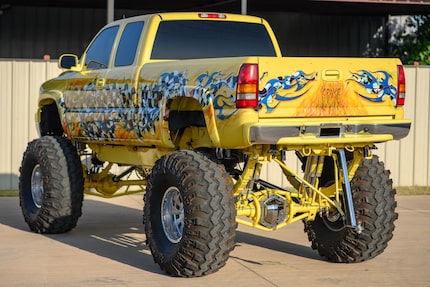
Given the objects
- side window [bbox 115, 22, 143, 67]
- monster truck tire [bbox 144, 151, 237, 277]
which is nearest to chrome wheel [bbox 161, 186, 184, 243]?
monster truck tire [bbox 144, 151, 237, 277]

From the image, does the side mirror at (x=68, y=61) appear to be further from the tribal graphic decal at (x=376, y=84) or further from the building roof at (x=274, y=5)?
the building roof at (x=274, y=5)

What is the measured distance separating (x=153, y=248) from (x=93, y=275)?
0.57 meters

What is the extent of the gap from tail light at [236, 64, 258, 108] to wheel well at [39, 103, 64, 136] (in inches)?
169

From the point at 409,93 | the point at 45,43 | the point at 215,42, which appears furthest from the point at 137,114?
the point at 45,43

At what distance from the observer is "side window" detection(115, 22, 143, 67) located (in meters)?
10.1

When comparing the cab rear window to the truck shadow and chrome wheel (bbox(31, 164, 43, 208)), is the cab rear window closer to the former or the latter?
the truck shadow

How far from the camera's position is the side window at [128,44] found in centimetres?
1009

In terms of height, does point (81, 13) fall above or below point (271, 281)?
above

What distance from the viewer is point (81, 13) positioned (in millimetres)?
24031

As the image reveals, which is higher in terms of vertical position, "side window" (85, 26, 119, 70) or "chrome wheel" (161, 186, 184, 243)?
"side window" (85, 26, 119, 70)

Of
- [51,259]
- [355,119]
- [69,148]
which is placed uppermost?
[355,119]

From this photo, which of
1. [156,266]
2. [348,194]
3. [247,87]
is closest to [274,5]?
[348,194]

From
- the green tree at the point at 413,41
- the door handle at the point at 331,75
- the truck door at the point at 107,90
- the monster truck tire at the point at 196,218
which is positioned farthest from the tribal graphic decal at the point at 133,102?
the green tree at the point at 413,41

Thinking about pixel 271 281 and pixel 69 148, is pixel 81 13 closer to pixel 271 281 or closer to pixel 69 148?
pixel 69 148
